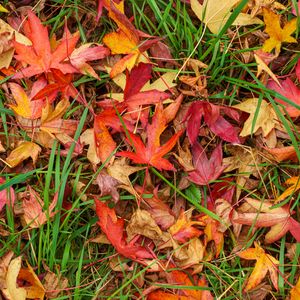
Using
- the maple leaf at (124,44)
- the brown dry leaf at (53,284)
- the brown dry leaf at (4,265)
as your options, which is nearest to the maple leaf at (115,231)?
the brown dry leaf at (53,284)

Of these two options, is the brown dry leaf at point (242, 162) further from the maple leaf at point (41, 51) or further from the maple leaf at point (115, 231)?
the maple leaf at point (41, 51)

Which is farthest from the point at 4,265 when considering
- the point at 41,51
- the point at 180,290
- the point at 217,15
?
the point at 217,15

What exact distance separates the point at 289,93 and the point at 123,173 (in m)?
0.63

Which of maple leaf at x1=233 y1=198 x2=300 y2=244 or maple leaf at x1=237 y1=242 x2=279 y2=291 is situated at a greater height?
maple leaf at x1=233 y1=198 x2=300 y2=244

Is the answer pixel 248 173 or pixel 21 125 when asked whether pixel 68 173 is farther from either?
pixel 248 173

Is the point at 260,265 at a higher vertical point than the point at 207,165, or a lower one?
lower

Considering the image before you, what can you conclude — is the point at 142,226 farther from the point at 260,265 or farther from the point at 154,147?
the point at 260,265

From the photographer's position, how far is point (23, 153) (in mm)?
1842

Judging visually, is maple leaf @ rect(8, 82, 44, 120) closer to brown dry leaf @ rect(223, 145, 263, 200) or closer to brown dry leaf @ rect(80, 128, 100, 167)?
brown dry leaf @ rect(80, 128, 100, 167)

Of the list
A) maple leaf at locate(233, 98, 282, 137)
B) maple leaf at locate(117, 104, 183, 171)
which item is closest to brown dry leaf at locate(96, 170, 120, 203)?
maple leaf at locate(117, 104, 183, 171)

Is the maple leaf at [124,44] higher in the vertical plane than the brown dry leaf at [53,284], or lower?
higher

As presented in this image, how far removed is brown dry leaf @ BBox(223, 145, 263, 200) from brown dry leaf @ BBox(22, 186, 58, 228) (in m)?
0.63

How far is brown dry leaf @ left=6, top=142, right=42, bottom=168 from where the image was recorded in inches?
72.2

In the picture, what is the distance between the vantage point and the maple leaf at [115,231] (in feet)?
5.83
